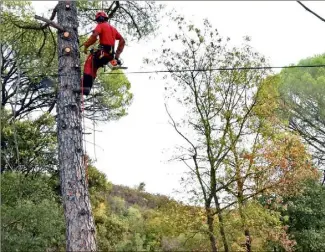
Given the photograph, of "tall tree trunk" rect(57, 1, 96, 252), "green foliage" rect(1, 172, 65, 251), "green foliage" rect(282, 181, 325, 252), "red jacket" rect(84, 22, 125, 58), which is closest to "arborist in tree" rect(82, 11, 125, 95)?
"red jacket" rect(84, 22, 125, 58)

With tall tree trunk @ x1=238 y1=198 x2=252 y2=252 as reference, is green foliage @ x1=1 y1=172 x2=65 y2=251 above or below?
above

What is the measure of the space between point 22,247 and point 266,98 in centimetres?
639

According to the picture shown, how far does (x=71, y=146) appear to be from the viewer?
4680mm

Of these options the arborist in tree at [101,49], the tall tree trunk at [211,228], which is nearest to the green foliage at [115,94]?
the tall tree trunk at [211,228]

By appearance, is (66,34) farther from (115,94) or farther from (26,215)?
(115,94)

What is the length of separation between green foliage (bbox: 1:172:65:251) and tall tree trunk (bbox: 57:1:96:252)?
5471mm

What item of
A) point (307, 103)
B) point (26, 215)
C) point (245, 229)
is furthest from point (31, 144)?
point (307, 103)

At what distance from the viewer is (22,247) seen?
974cm

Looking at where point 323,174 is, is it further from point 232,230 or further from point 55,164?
point 55,164

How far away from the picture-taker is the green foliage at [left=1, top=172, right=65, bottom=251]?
967 centimetres

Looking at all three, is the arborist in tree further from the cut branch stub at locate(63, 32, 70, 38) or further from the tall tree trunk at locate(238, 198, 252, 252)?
the tall tree trunk at locate(238, 198, 252, 252)

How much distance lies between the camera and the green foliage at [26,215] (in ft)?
31.7

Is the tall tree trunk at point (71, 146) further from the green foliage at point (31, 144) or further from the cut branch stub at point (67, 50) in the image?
the green foliage at point (31, 144)

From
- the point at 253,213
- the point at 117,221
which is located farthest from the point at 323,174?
the point at 117,221
